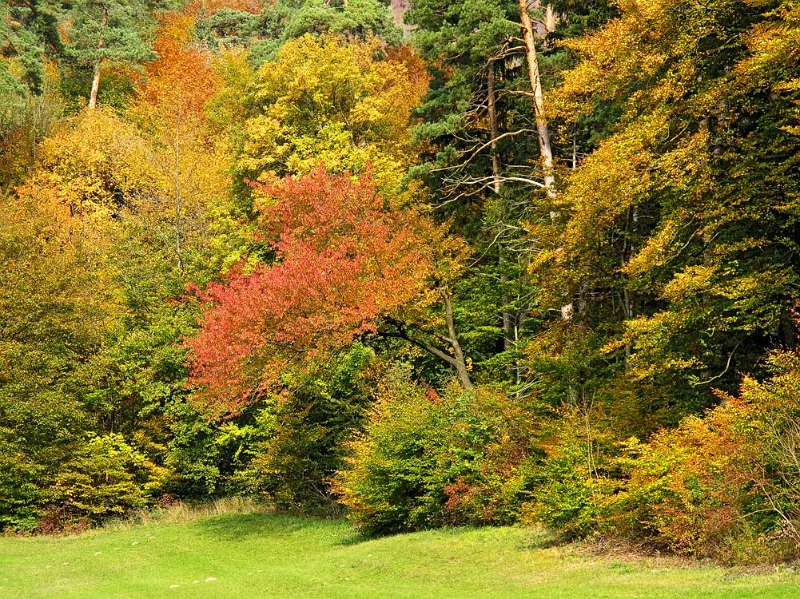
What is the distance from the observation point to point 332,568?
1700 centimetres

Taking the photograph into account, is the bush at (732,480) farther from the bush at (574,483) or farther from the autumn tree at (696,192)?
the autumn tree at (696,192)

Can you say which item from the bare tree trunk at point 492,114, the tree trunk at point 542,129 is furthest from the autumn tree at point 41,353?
the tree trunk at point 542,129

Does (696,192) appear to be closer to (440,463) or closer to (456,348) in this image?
(440,463)

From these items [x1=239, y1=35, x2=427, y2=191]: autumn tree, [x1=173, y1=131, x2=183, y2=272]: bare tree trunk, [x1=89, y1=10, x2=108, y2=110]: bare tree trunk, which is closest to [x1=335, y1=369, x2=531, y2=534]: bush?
[x1=239, y1=35, x2=427, y2=191]: autumn tree

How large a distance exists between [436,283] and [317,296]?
5.32 meters

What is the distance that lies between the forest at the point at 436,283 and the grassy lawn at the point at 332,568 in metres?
1.12

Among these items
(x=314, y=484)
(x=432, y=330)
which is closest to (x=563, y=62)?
(x=432, y=330)

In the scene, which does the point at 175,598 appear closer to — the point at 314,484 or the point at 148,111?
the point at 314,484

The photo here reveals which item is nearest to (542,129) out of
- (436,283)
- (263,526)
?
(436,283)

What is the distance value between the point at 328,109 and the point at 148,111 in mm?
18390

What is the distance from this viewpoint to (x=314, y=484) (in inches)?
1134

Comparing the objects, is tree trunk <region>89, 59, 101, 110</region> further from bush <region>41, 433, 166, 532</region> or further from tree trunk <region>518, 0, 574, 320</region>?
tree trunk <region>518, 0, 574, 320</region>

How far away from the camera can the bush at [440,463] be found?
771 inches

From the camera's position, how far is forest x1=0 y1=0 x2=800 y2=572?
597 inches
